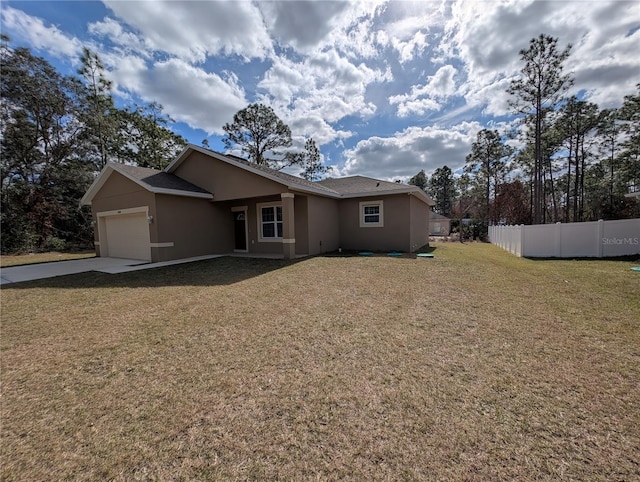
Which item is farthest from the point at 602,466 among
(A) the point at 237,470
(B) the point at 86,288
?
(B) the point at 86,288

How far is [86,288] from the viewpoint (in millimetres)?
6625

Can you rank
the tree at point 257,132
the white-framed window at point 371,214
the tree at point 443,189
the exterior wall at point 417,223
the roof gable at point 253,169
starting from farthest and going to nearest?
the tree at point 443,189, the tree at point 257,132, the exterior wall at point 417,223, the white-framed window at point 371,214, the roof gable at point 253,169

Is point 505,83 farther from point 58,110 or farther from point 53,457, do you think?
point 58,110

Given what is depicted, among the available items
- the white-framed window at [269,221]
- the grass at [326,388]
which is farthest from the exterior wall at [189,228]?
the grass at [326,388]

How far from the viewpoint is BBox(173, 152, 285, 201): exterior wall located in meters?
10.5

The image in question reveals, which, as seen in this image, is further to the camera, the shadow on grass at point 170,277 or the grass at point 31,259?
the grass at point 31,259

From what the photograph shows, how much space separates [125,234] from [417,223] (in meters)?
14.3

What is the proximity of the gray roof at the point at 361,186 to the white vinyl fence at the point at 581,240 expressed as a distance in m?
5.98

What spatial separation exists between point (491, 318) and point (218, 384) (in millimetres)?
4049

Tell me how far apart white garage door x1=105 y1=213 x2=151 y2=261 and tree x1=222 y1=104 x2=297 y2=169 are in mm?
15635

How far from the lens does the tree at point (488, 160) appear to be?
29.5m

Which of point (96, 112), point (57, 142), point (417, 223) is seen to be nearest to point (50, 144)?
point (57, 142)

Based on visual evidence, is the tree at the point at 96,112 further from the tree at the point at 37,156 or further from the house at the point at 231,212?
the house at the point at 231,212

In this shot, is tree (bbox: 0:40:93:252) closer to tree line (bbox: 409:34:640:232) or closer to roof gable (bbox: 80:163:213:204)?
roof gable (bbox: 80:163:213:204)
